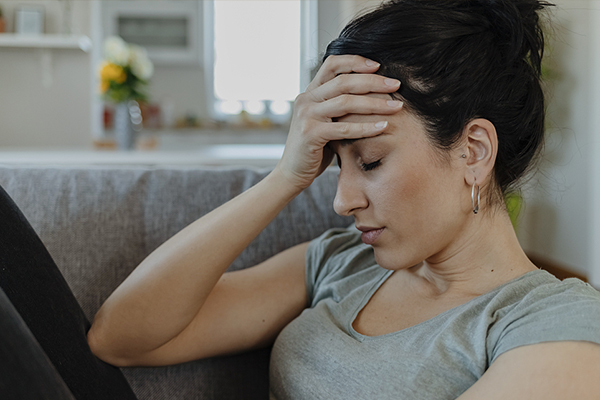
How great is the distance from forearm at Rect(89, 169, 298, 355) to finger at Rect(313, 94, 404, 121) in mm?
188

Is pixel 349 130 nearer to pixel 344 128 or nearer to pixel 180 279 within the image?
Result: pixel 344 128

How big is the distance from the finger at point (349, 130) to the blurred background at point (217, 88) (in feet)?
1.32

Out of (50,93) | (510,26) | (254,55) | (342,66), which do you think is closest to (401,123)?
(342,66)

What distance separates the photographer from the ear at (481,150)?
87 cm

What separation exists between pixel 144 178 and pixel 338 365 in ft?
2.16

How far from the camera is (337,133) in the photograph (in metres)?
0.86

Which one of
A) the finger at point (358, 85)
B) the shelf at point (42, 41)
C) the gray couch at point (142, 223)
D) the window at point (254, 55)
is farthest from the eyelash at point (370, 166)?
the window at point (254, 55)

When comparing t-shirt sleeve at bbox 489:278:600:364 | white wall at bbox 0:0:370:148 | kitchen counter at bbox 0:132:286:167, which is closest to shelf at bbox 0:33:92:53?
white wall at bbox 0:0:370:148

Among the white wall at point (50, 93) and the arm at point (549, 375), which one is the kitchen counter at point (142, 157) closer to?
the white wall at point (50, 93)

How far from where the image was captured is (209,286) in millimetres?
1012

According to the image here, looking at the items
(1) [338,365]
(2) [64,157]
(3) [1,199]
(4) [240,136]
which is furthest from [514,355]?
(4) [240,136]

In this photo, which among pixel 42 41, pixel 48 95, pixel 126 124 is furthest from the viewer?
pixel 48 95

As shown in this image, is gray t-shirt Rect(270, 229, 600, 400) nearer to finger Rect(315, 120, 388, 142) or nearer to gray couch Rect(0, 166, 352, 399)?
gray couch Rect(0, 166, 352, 399)

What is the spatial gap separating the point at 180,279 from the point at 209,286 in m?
0.05
